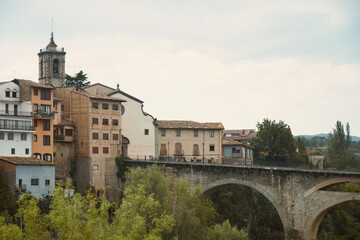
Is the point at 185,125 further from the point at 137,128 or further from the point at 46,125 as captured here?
the point at 46,125

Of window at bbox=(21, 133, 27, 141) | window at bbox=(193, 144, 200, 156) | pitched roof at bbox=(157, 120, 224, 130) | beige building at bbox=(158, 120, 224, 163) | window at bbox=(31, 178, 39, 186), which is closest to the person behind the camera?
window at bbox=(31, 178, 39, 186)

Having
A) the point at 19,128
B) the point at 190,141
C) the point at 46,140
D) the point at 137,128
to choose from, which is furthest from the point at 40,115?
the point at 190,141

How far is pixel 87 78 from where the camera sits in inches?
3401

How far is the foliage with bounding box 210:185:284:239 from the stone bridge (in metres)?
14.1

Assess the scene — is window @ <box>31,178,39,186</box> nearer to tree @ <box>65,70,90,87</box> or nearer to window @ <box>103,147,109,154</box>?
window @ <box>103,147,109,154</box>

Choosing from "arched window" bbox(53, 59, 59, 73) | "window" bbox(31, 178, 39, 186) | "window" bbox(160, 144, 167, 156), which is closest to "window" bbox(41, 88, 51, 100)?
"window" bbox(31, 178, 39, 186)

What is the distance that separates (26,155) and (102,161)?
30.7 feet

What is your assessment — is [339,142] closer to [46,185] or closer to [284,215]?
[284,215]

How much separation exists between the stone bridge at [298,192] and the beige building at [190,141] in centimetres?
1755

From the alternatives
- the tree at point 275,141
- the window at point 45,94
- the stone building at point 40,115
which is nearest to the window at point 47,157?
the stone building at point 40,115

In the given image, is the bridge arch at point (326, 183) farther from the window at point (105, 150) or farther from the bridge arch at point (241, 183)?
the window at point (105, 150)

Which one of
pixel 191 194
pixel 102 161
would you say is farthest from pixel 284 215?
pixel 102 161

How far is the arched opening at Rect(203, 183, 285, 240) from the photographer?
66750 mm

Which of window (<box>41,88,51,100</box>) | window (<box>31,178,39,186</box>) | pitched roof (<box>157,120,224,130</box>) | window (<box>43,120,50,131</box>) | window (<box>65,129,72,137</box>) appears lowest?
window (<box>31,178,39,186</box>)
